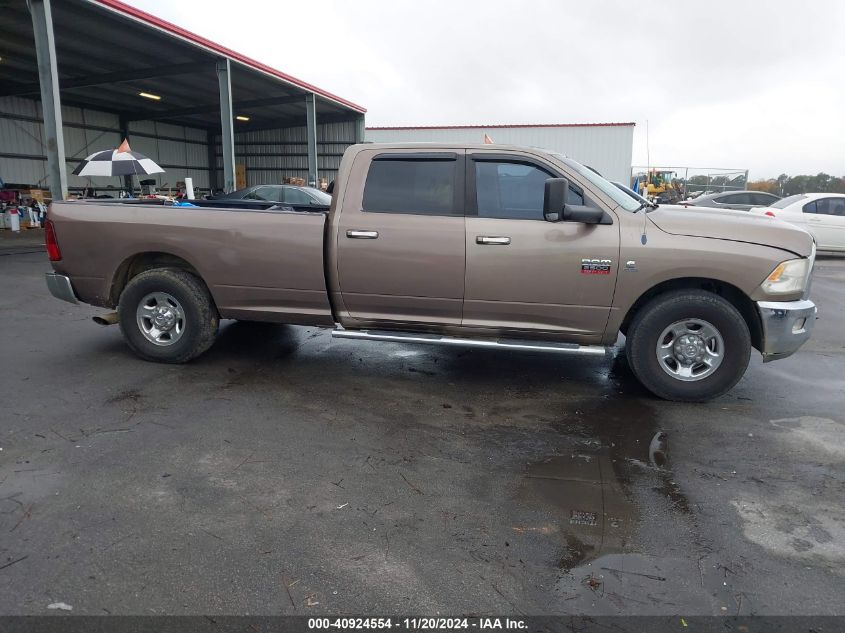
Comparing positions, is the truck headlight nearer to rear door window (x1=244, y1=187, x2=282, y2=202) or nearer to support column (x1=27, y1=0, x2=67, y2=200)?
support column (x1=27, y1=0, x2=67, y2=200)

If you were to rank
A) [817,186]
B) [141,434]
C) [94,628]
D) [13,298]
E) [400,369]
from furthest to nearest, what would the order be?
1. [817,186]
2. [13,298]
3. [400,369]
4. [141,434]
5. [94,628]

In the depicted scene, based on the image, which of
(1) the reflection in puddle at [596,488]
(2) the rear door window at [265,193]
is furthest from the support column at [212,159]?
(1) the reflection in puddle at [596,488]

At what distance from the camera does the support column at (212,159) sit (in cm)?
3550

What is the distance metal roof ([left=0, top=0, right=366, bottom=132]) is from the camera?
48.1 feet

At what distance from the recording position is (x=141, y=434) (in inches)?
161

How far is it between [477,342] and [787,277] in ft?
7.80

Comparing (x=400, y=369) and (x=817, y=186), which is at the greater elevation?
(x=817, y=186)

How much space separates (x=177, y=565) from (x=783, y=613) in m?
2.56

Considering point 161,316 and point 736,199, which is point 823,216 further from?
→ point 161,316

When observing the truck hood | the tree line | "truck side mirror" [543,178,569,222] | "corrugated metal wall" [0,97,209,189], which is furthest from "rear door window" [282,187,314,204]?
the tree line

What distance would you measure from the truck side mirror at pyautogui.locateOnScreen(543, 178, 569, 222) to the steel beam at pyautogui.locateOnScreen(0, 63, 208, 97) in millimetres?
16823

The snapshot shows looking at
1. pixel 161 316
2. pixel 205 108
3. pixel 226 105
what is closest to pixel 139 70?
pixel 226 105

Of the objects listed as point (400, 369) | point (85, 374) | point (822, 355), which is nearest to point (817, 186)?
point (822, 355)

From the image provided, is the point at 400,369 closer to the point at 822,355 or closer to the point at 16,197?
the point at 822,355
